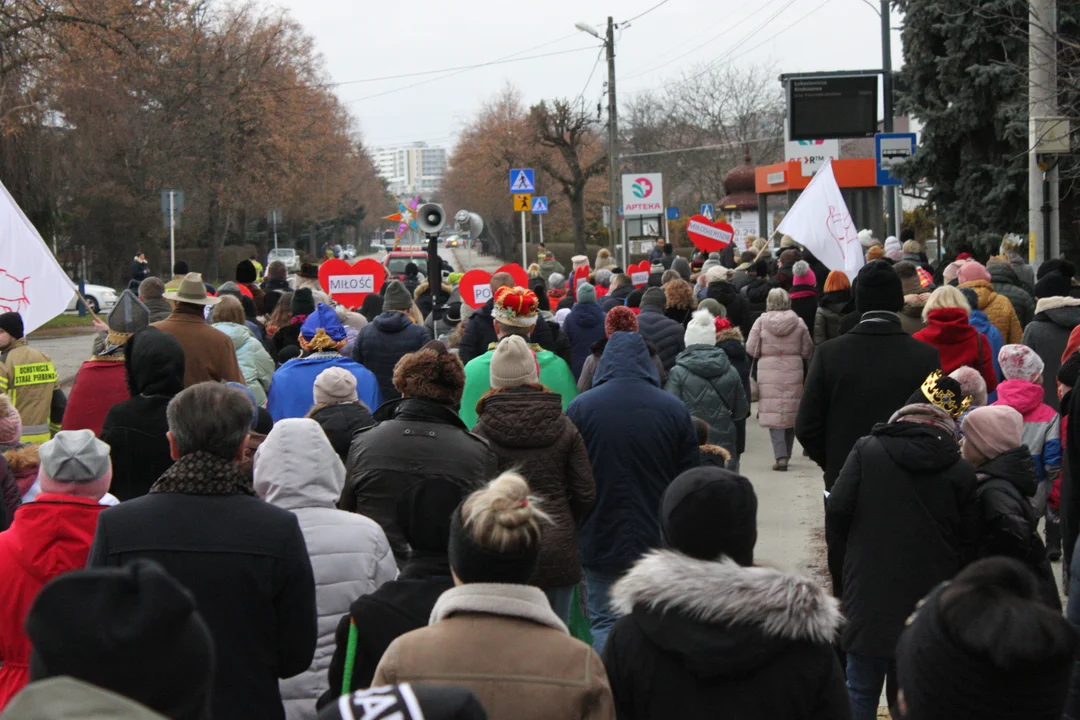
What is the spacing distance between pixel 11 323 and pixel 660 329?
5134 millimetres

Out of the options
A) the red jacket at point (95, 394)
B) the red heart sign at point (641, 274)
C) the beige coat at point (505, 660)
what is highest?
the red heart sign at point (641, 274)

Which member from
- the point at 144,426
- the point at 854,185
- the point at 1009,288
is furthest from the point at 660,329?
the point at 854,185

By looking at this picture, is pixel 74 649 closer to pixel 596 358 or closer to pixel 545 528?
pixel 545 528

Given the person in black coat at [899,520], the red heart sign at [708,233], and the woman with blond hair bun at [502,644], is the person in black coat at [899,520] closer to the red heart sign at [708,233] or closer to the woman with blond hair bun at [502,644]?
the woman with blond hair bun at [502,644]

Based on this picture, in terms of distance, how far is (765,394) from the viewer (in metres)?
11.5

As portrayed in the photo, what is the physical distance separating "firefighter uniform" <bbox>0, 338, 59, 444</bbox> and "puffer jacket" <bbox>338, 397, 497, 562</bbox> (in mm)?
4289

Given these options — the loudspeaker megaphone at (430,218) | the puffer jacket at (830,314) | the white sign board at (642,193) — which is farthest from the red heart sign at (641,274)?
the white sign board at (642,193)

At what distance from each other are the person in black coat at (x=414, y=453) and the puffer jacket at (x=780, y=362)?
6652mm

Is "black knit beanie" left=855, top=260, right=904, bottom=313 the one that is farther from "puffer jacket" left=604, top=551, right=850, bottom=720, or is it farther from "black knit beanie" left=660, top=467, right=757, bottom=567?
"puffer jacket" left=604, top=551, right=850, bottom=720

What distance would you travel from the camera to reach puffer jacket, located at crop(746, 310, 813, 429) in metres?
11.4

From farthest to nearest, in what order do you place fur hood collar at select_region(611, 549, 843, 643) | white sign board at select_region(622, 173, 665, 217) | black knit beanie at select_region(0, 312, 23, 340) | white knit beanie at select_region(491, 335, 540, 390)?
white sign board at select_region(622, 173, 665, 217) → black knit beanie at select_region(0, 312, 23, 340) → white knit beanie at select_region(491, 335, 540, 390) → fur hood collar at select_region(611, 549, 843, 643)

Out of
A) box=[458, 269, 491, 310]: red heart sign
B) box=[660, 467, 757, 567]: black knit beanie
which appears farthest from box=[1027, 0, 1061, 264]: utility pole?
box=[660, 467, 757, 567]: black knit beanie

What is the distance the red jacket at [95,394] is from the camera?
23.1 ft

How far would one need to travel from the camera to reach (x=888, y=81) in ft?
74.2
